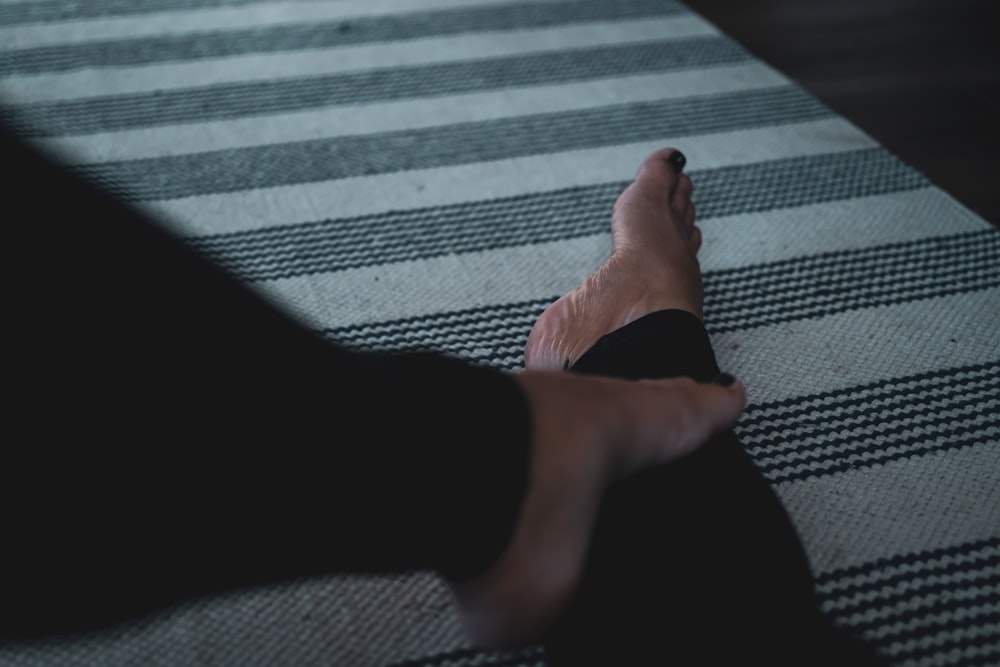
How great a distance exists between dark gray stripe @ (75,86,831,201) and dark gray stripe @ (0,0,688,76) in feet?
1.20

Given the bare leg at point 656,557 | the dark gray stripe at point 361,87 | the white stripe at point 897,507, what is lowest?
the white stripe at point 897,507

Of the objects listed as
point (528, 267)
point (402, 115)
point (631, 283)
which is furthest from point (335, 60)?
point (631, 283)

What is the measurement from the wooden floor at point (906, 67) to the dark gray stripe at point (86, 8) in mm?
980

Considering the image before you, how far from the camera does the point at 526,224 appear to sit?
1.05 meters

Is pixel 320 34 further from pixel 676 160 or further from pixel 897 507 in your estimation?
pixel 897 507

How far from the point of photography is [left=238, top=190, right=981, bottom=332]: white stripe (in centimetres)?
92

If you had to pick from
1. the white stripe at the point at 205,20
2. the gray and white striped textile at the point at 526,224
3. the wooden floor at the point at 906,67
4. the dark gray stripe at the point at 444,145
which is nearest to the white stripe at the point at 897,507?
the gray and white striped textile at the point at 526,224

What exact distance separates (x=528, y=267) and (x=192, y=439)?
24.6 inches

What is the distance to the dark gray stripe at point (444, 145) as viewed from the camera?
1125mm

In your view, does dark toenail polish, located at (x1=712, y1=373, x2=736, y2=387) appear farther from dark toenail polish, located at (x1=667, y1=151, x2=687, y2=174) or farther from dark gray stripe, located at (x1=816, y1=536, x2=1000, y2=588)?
dark toenail polish, located at (x1=667, y1=151, x2=687, y2=174)

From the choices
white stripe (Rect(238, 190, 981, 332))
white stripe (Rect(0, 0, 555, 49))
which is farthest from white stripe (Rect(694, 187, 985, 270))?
white stripe (Rect(0, 0, 555, 49))

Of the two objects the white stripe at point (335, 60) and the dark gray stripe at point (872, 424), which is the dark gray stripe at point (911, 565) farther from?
the white stripe at point (335, 60)

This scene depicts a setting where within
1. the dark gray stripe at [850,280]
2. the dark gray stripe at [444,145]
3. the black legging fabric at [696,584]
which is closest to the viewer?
the black legging fabric at [696,584]

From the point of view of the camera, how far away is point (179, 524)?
0.39m
